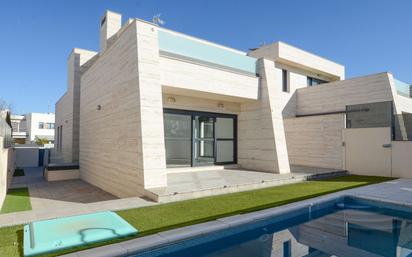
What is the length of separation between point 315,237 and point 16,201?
9355mm

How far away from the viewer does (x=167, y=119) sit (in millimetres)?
11523

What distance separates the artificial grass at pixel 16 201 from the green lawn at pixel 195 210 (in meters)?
3.38

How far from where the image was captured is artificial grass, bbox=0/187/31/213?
7.20 m

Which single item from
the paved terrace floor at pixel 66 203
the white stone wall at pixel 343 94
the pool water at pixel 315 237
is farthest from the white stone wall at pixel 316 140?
the paved terrace floor at pixel 66 203

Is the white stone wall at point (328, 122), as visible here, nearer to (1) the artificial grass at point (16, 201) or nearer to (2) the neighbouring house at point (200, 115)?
(2) the neighbouring house at point (200, 115)

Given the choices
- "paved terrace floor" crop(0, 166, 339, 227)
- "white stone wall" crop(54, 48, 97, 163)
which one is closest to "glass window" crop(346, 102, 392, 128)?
"paved terrace floor" crop(0, 166, 339, 227)

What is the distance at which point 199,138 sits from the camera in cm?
1257

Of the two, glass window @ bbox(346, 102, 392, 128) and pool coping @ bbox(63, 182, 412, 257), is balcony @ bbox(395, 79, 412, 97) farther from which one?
pool coping @ bbox(63, 182, 412, 257)

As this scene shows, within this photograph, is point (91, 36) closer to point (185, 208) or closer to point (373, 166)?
point (185, 208)

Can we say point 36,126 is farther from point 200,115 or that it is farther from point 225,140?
point 225,140

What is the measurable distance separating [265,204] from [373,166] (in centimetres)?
923

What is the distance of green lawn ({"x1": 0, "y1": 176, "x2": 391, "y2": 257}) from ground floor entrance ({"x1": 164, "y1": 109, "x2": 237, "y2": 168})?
479 cm

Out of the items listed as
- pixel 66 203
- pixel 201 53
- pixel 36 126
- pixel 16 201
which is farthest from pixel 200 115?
pixel 36 126

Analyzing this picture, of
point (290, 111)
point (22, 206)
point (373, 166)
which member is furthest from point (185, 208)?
point (290, 111)
